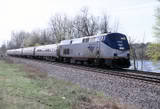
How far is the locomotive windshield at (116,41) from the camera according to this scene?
19.0 m

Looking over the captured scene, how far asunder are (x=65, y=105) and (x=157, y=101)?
3967 mm

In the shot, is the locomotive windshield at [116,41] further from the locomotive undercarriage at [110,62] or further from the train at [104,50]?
the locomotive undercarriage at [110,62]

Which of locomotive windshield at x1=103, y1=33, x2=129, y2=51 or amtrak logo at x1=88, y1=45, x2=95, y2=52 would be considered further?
amtrak logo at x1=88, y1=45, x2=95, y2=52

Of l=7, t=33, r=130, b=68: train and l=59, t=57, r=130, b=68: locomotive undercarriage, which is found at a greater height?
l=7, t=33, r=130, b=68: train

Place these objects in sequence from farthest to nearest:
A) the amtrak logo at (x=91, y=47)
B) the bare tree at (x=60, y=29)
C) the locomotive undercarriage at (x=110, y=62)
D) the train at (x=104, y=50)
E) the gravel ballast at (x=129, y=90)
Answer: the bare tree at (x=60, y=29)
the amtrak logo at (x=91, y=47)
the locomotive undercarriage at (x=110, y=62)
the train at (x=104, y=50)
the gravel ballast at (x=129, y=90)

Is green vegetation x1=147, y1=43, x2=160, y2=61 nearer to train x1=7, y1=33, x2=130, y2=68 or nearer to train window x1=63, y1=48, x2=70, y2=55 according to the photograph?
train x1=7, y1=33, x2=130, y2=68

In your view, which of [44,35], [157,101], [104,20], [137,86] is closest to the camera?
[157,101]

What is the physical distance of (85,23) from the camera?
6469 centimetres

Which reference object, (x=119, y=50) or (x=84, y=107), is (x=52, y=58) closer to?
(x=119, y=50)

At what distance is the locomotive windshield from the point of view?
19041mm

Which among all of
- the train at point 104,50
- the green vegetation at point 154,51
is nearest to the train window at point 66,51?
the train at point 104,50

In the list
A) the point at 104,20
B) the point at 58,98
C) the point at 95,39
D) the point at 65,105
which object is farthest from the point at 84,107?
the point at 104,20

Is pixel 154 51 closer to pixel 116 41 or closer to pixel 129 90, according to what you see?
pixel 116 41

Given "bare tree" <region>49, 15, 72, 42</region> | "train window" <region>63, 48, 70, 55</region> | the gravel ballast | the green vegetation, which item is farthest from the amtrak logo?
"bare tree" <region>49, 15, 72, 42</region>
